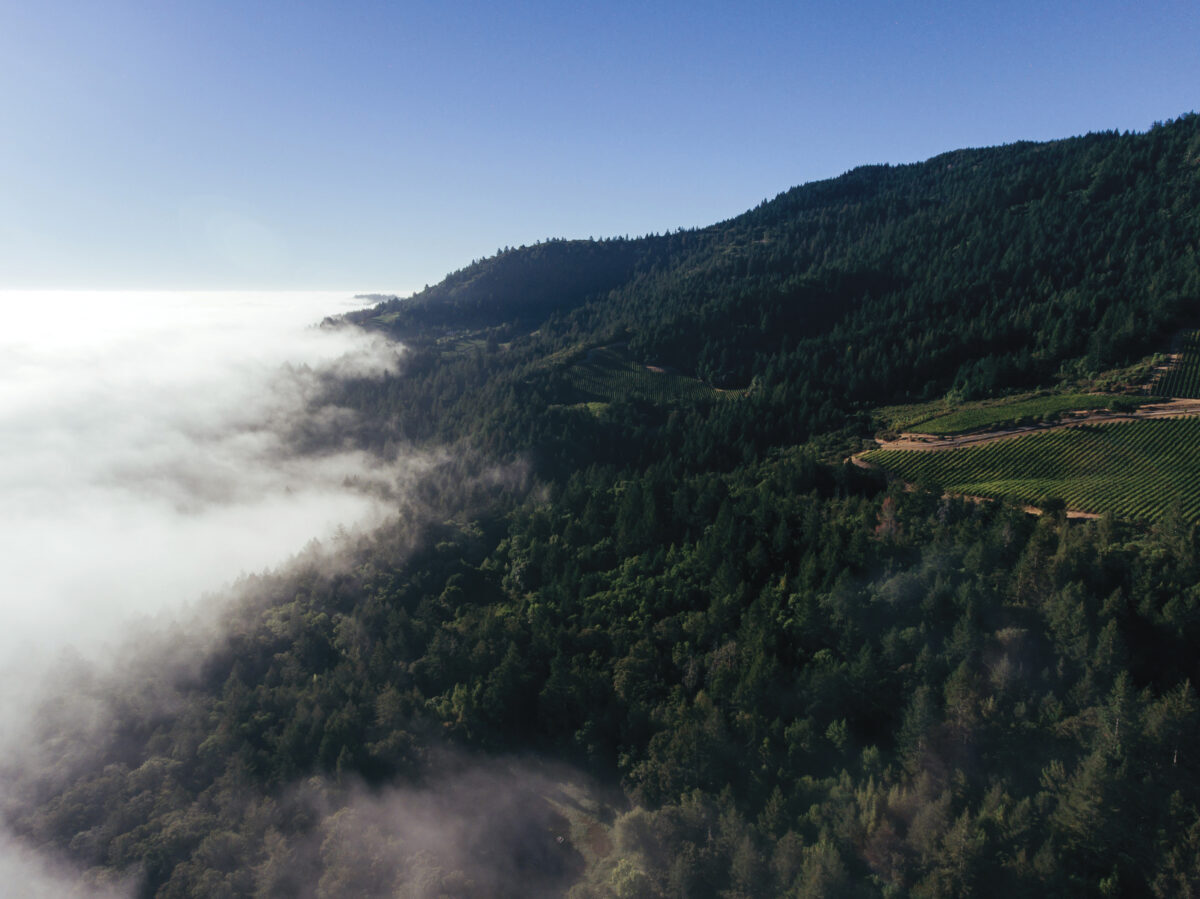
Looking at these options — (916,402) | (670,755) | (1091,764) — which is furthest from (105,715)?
(916,402)

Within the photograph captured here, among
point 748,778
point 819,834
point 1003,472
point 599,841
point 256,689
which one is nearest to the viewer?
point 819,834

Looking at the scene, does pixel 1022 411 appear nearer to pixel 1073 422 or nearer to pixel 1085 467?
pixel 1073 422

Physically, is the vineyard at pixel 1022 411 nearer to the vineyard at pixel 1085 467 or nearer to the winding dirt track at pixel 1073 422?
the winding dirt track at pixel 1073 422

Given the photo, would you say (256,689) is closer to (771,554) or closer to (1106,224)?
(771,554)

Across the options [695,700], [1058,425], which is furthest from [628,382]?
[695,700]

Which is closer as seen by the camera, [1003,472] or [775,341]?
[1003,472]

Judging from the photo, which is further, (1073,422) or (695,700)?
(1073,422)

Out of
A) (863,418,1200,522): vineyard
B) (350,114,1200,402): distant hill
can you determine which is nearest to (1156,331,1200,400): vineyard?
(350,114,1200,402): distant hill

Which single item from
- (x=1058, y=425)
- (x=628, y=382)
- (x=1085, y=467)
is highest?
(x=628, y=382)
